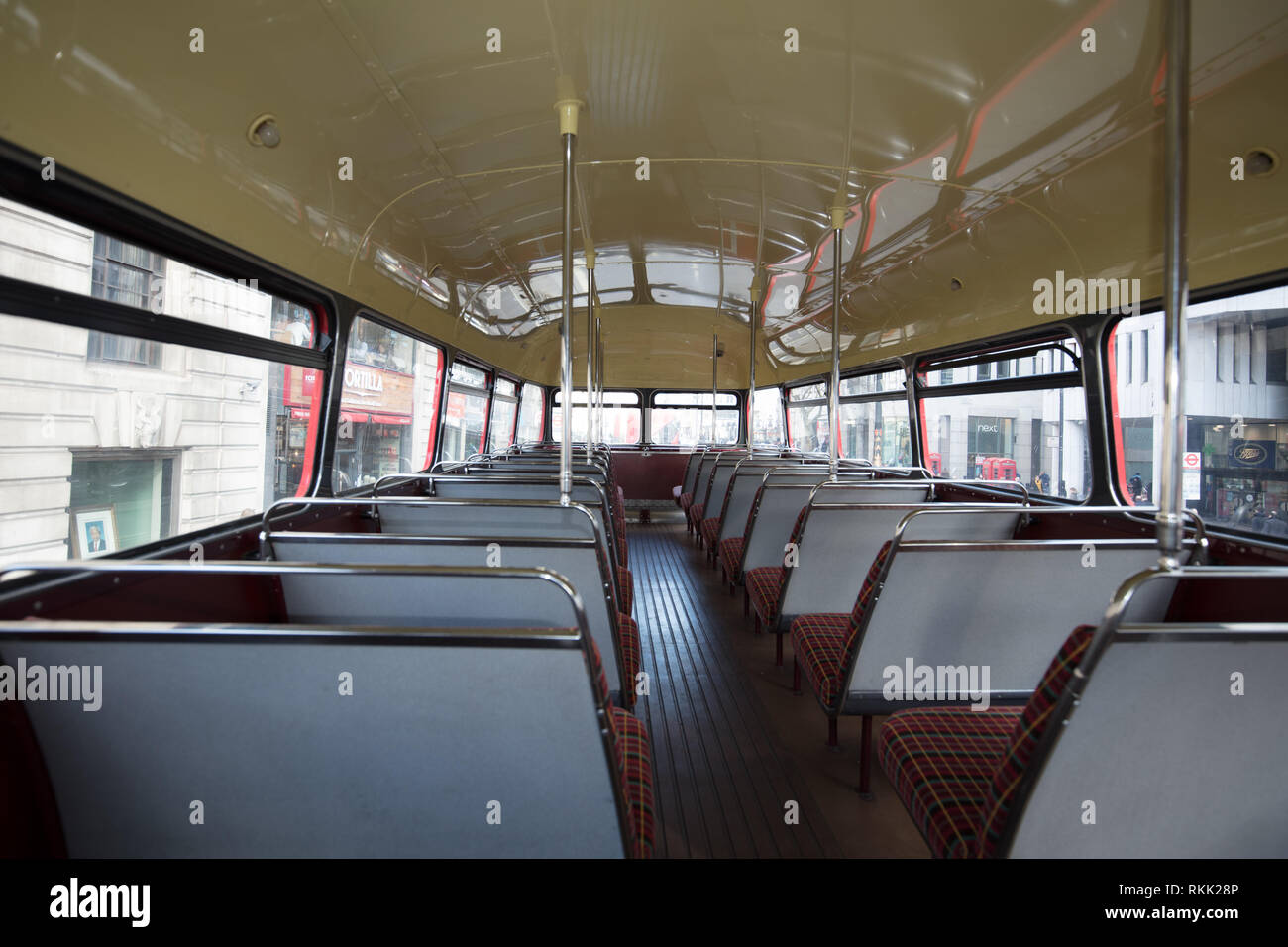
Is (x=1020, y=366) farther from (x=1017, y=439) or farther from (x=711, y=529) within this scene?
(x=711, y=529)

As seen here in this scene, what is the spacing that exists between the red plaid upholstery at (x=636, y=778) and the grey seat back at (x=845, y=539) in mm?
1521

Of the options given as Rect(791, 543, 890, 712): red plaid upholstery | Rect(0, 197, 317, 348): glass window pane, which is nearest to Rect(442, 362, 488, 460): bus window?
Rect(0, 197, 317, 348): glass window pane

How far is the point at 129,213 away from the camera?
193 cm

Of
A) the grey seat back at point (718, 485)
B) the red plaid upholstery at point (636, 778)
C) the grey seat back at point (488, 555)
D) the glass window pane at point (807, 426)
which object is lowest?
the red plaid upholstery at point (636, 778)

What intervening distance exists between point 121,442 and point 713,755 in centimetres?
247

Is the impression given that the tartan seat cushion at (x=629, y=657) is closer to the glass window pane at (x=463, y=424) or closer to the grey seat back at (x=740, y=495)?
the grey seat back at (x=740, y=495)

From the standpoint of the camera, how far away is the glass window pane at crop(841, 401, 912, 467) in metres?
5.82

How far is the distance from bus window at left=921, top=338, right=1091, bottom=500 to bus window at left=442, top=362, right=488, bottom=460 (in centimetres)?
417

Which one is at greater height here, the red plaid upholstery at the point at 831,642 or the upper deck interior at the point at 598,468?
the upper deck interior at the point at 598,468

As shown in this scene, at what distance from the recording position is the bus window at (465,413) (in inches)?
237

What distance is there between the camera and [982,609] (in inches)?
95.7

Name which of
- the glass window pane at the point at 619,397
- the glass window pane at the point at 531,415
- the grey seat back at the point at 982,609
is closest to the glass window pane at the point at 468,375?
the glass window pane at the point at 531,415
